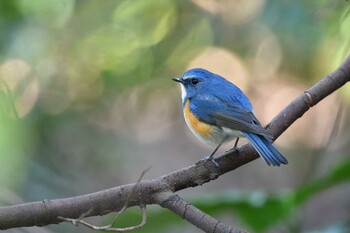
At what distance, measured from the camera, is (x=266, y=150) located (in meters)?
3.18

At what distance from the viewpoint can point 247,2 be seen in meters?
5.76

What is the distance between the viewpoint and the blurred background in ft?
13.4

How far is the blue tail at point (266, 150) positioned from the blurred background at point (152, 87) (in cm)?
59

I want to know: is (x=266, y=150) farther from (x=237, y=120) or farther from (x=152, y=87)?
(x=152, y=87)

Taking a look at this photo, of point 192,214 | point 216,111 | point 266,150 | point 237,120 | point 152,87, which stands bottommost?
point 192,214

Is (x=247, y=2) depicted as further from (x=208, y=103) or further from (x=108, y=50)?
(x=208, y=103)

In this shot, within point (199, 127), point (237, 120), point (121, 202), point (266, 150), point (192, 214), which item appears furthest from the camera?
point (199, 127)

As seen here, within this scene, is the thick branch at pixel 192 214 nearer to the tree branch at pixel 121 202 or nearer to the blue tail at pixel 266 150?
the tree branch at pixel 121 202

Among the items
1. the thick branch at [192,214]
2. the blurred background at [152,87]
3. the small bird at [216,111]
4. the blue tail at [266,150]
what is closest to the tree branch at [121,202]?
the thick branch at [192,214]

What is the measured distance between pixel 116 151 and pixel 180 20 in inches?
50.0

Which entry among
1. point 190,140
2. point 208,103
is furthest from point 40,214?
point 190,140

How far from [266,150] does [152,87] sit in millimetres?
2682

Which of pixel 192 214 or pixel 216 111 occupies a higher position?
pixel 216 111

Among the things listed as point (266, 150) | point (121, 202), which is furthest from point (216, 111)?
point (121, 202)
